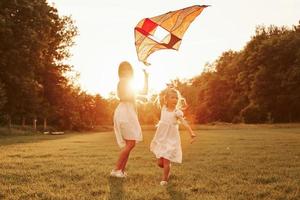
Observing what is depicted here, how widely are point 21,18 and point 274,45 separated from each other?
48068 millimetres

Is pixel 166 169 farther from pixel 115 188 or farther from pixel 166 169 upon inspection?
pixel 115 188

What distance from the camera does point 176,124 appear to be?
404 inches

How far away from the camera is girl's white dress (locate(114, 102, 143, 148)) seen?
10.1 m

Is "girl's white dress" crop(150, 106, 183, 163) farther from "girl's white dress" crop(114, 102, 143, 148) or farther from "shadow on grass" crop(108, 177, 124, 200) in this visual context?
"shadow on grass" crop(108, 177, 124, 200)

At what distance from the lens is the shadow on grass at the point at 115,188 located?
303 inches

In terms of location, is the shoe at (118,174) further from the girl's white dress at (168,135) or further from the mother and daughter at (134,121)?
the girl's white dress at (168,135)

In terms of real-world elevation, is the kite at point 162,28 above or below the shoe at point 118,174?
above

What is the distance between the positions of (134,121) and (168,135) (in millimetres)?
808

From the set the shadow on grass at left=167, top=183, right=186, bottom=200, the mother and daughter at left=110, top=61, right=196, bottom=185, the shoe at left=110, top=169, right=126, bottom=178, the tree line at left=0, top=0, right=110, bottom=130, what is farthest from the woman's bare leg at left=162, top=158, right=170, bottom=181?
the tree line at left=0, top=0, right=110, bottom=130

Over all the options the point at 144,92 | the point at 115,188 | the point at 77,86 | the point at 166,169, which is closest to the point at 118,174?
the point at 166,169

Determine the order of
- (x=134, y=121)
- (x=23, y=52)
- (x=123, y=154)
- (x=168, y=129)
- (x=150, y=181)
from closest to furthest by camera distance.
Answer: (x=150, y=181)
(x=123, y=154)
(x=134, y=121)
(x=168, y=129)
(x=23, y=52)

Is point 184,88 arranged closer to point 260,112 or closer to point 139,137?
point 260,112

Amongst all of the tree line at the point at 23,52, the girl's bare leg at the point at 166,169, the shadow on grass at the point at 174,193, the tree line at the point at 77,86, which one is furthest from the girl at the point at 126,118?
the tree line at the point at 23,52

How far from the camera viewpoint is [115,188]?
850 centimetres
